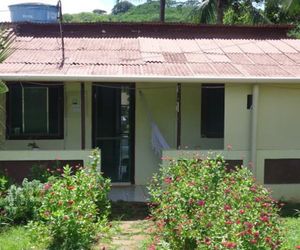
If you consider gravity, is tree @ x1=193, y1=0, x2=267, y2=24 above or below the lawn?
above

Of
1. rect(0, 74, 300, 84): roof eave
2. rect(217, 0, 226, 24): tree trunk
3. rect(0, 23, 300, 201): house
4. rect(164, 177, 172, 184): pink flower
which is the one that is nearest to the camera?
rect(164, 177, 172, 184): pink flower

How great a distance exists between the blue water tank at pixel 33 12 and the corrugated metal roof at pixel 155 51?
205 centimetres

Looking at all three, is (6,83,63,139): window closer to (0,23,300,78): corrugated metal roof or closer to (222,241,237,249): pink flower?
(0,23,300,78): corrugated metal roof

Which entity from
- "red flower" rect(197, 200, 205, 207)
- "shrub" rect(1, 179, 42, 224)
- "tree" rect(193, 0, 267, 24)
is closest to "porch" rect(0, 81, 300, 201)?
"shrub" rect(1, 179, 42, 224)

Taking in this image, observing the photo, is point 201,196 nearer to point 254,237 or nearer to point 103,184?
point 254,237

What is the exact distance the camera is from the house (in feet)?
29.6

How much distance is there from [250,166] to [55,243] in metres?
4.16

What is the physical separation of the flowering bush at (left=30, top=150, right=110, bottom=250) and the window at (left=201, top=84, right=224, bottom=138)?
4.36m

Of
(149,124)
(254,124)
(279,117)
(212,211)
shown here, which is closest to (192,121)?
(149,124)

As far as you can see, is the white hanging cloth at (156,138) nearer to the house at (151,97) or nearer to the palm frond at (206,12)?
the house at (151,97)

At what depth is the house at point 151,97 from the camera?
9.03 metres

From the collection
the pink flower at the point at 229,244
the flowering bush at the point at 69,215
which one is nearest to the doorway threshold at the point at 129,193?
the flowering bush at the point at 69,215

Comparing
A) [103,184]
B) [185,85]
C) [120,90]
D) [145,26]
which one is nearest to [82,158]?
[103,184]

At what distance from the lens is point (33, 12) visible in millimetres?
13898
